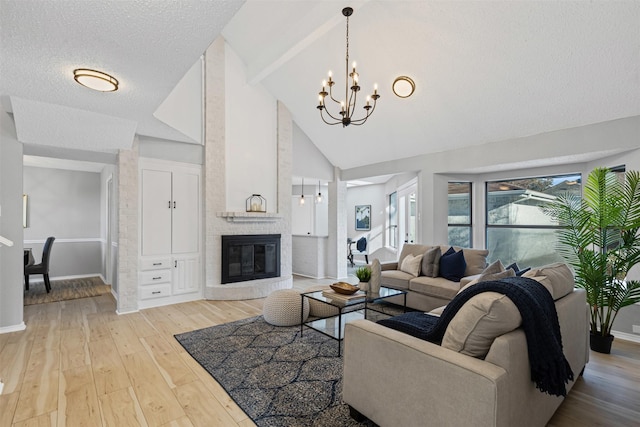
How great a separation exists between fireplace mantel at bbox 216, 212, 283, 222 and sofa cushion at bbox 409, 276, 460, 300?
2.63 metres

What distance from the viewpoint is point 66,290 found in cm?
553

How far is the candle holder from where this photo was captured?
523 cm

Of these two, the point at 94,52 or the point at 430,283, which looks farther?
the point at 430,283

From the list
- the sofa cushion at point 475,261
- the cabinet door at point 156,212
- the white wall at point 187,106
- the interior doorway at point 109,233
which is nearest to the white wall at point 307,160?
the white wall at point 187,106

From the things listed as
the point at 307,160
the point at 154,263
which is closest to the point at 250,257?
the point at 154,263

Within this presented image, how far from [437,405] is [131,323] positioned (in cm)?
381

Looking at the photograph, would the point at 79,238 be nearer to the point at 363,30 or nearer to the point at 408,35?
the point at 363,30

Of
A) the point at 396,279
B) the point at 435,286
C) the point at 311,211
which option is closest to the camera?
the point at 435,286

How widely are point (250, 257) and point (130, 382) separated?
9.45 ft

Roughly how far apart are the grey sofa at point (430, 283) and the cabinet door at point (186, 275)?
3011 millimetres

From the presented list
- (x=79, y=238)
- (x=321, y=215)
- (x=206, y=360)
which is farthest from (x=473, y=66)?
(x=79, y=238)

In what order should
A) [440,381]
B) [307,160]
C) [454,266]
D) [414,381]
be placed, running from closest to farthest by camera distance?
[440,381], [414,381], [454,266], [307,160]

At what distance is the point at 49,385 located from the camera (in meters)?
2.37

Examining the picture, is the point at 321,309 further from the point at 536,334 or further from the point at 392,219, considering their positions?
the point at 392,219
